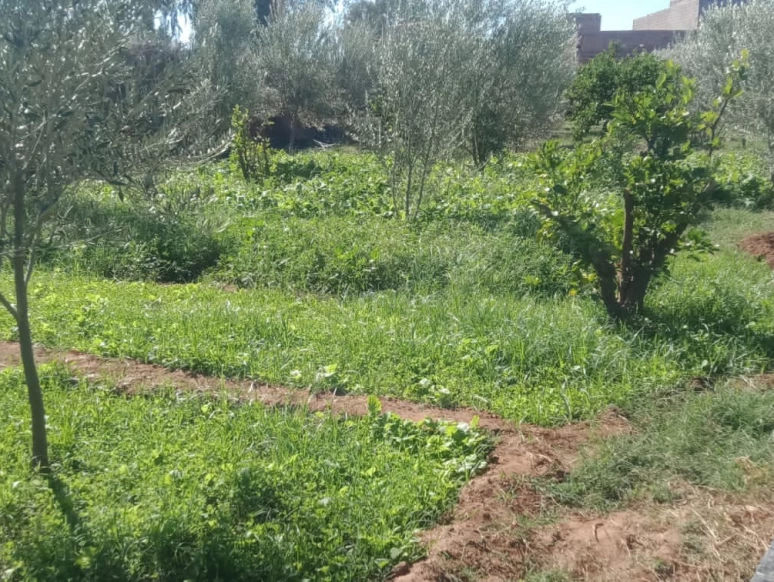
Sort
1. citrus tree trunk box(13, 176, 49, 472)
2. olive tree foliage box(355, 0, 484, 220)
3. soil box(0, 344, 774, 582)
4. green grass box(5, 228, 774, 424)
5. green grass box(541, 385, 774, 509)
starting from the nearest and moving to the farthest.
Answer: soil box(0, 344, 774, 582) < citrus tree trunk box(13, 176, 49, 472) < green grass box(541, 385, 774, 509) < green grass box(5, 228, 774, 424) < olive tree foliage box(355, 0, 484, 220)

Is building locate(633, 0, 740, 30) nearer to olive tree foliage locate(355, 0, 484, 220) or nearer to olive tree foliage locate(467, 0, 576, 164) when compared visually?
olive tree foliage locate(467, 0, 576, 164)

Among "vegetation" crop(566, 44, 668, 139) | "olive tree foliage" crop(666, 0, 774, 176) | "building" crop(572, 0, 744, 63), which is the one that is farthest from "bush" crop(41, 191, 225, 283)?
"building" crop(572, 0, 744, 63)

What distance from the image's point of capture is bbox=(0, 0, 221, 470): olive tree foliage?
2.63 m

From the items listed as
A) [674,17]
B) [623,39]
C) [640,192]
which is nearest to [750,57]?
[640,192]

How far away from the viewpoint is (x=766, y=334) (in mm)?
5164

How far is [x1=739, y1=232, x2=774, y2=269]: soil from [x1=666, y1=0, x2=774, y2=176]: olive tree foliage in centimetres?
191

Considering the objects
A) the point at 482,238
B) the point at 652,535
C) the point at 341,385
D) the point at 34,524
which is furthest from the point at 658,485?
the point at 482,238

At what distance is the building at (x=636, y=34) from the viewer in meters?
33.3

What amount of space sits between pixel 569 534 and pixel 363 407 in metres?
1.49

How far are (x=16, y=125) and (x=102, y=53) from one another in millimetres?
483

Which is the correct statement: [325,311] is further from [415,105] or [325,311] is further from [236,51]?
[236,51]

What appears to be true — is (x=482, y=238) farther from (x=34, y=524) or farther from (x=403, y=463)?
(x=34, y=524)

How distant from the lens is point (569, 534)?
3.11 metres

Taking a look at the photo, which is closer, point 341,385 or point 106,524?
point 106,524
